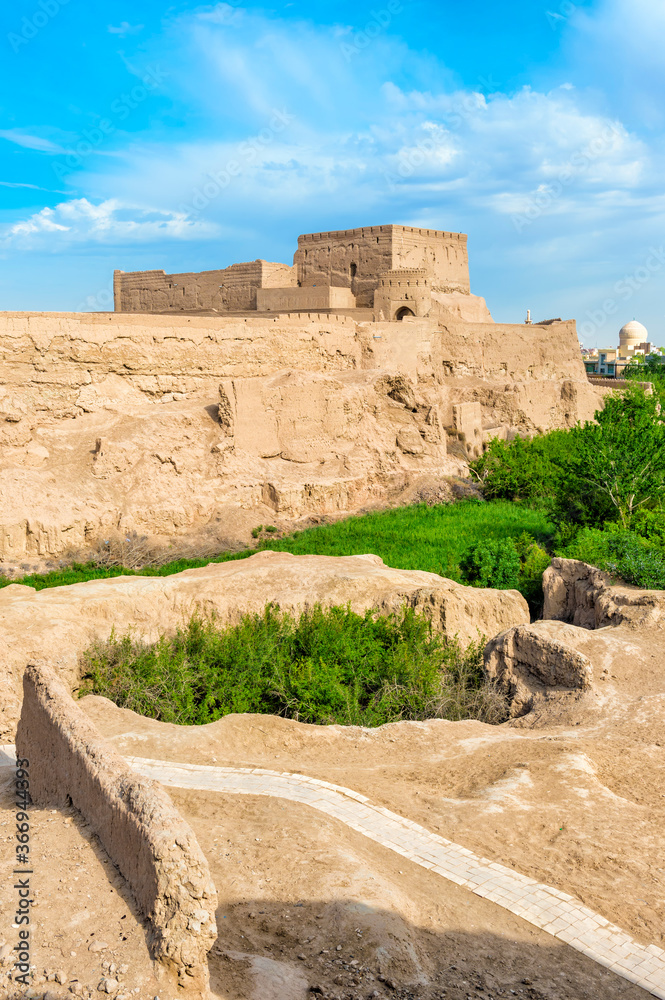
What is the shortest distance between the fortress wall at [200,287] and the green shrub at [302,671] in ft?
64.1

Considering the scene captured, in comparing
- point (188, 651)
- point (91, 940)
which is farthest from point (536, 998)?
point (188, 651)

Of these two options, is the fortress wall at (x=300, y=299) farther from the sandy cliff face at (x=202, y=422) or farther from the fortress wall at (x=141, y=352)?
the fortress wall at (x=141, y=352)

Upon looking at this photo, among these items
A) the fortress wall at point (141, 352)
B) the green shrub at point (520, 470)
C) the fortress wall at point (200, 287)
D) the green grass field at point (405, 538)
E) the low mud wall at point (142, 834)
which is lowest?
the green grass field at point (405, 538)

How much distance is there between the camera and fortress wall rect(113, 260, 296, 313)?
2750cm

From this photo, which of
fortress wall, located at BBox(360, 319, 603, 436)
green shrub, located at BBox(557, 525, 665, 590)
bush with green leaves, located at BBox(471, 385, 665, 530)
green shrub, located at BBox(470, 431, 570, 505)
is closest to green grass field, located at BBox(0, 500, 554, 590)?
bush with green leaves, located at BBox(471, 385, 665, 530)

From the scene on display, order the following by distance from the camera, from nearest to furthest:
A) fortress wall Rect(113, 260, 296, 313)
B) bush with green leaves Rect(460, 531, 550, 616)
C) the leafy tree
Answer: bush with green leaves Rect(460, 531, 550, 616) < the leafy tree < fortress wall Rect(113, 260, 296, 313)

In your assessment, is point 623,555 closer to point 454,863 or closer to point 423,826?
point 423,826

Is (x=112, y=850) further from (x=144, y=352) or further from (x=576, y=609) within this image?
(x=144, y=352)

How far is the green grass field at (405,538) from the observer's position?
14.0 m

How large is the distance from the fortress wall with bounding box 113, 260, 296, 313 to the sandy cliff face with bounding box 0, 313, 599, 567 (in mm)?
6196

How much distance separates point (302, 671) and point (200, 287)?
22.0 meters

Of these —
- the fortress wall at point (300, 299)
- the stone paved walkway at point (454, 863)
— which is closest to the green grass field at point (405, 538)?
the stone paved walkway at point (454, 863)

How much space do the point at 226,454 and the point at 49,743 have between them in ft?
41.3

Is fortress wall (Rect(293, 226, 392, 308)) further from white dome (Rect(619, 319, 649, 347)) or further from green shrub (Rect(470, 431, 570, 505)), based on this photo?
white dome (Rect(619, 319, 649, 347))
